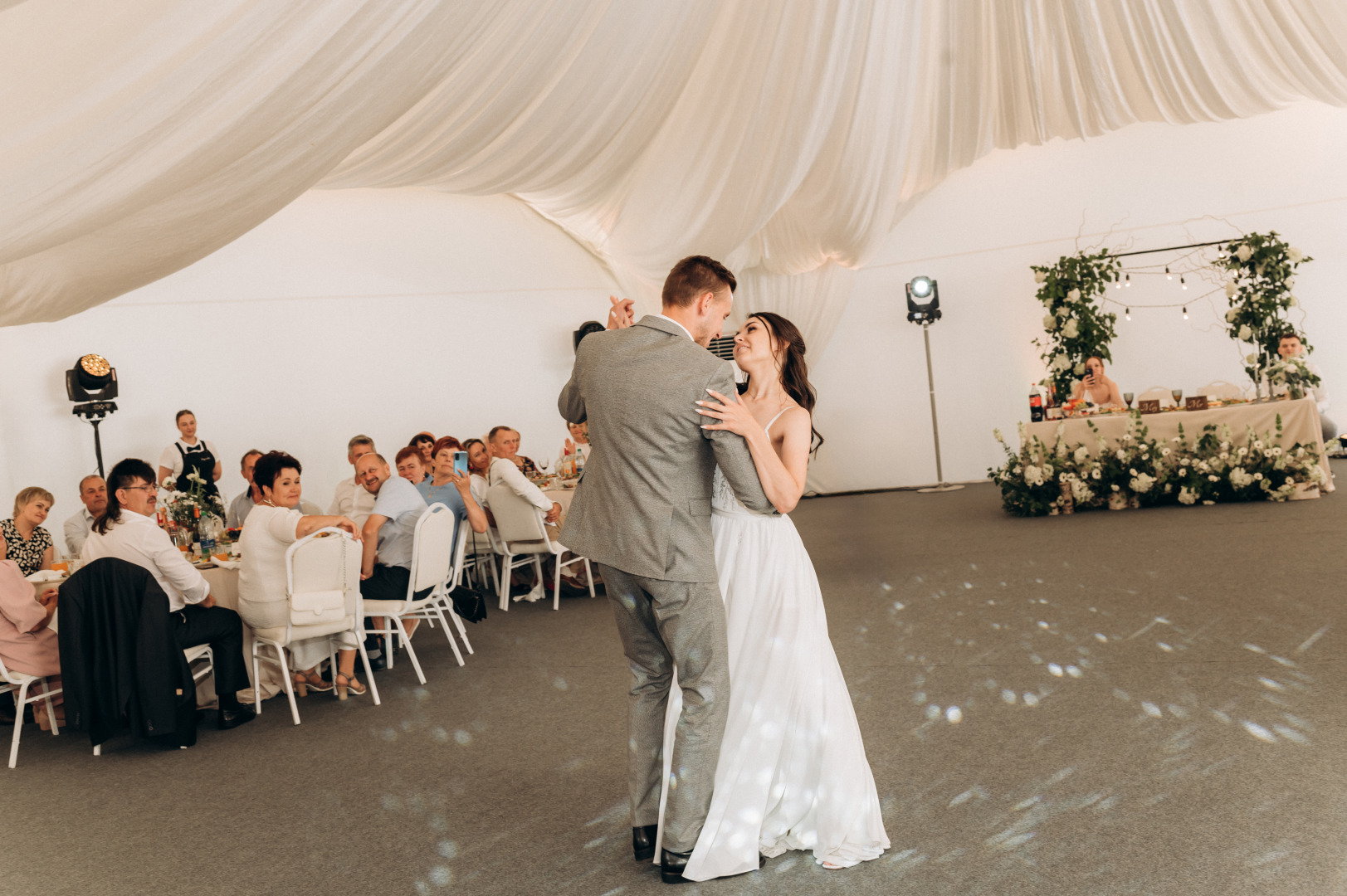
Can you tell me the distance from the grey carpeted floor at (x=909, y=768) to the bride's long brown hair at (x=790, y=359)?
45.9 inches

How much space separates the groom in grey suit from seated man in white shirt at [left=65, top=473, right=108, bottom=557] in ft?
15.0

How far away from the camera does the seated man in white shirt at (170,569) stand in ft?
13.2

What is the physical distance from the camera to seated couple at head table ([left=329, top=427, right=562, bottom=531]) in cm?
551

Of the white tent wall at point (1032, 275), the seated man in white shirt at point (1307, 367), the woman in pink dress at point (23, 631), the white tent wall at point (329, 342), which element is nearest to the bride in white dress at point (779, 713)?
the woman in pink dress at point (23, 631)

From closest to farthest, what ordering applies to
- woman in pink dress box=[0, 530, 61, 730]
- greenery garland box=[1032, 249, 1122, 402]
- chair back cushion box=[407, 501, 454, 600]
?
1. woman in pink dress box=[0, 530, 61, 730]
2. chair back cushion box=[407, 501, 454, 600]
3. greenery garland box=[1032, 249, 1122, 402]

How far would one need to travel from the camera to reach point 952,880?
2.32 m

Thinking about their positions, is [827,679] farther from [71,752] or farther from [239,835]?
[71,752]

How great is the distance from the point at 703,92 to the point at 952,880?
4.42 meters

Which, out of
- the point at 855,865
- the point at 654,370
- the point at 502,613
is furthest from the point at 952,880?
the point at 502,613

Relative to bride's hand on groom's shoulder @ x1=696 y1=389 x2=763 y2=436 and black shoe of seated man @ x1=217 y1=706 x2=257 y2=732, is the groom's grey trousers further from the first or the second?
black shoe of seated man @ x1=217 y1=706 x2=257 y2=732

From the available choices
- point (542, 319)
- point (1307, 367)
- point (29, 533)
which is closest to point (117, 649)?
point (29, 533)

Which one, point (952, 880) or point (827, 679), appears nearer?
point (952, 880)

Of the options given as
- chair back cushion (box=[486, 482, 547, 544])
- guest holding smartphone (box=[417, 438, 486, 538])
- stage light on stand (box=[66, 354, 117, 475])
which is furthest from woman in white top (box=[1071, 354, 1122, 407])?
stage light on stand (box=[66, 354, 117, 475])

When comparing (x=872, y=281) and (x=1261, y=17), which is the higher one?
(x=1261, y=17)
